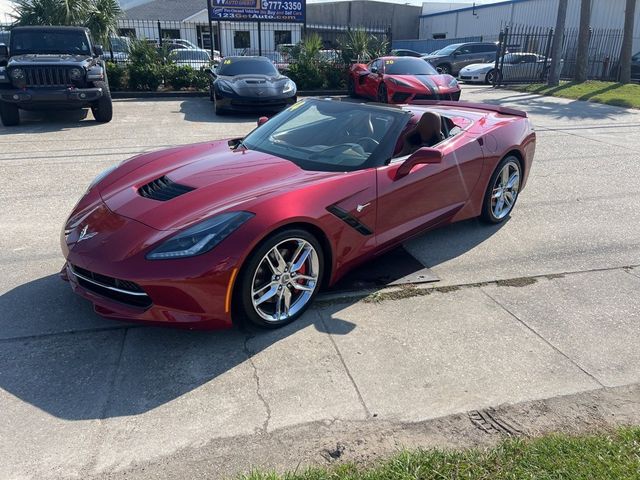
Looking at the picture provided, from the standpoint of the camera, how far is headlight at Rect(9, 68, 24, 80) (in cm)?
955

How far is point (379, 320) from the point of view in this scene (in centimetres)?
345

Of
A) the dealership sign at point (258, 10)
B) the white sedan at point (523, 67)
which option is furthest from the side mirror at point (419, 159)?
the white sedan at point (523, 67)

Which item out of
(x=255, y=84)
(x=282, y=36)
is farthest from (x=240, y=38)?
(x=255, y=84)

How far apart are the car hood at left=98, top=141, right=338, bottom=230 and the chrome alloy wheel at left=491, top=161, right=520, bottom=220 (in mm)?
2232

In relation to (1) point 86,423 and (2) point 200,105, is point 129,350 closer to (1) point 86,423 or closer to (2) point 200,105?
(1) point 86,423

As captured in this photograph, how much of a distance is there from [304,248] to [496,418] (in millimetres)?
1493

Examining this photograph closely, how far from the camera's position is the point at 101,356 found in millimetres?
2996

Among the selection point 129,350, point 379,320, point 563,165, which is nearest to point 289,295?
point 379,320

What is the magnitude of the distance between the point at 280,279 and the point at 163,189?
102cm

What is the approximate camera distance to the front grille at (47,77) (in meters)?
9.70

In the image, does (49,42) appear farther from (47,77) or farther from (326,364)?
(326,364)

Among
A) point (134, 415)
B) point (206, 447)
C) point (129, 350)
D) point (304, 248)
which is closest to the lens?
point (206, 447)

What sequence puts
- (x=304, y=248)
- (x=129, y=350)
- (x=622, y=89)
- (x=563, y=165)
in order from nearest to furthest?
1. (x=129, y=350)
2. (x=304, y=248)
3. (x=563, y=165)
4. (x=622, y=89)

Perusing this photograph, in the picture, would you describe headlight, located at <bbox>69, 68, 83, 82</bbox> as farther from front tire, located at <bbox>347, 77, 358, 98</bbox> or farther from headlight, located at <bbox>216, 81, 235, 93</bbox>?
front tire, located at <bbox>347, 77, 358, 98</bbox>
